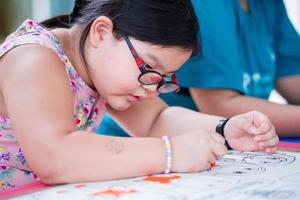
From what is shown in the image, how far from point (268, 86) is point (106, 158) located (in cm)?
83

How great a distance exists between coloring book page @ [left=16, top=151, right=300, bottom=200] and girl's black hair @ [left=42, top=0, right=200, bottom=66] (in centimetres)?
23

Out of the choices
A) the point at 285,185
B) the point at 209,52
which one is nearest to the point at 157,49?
the point at 285,185

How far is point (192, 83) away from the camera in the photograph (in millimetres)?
1235

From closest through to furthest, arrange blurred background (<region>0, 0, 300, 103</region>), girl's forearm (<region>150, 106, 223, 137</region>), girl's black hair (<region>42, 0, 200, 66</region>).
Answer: girl's black hair (<region>42, 0, 200, 66</region>) < girl's forearm (<region>150, 106, 223, 137</region>) < blurred background (<region>0, 0, 300, 103</region>)

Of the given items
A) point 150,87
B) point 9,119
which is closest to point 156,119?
point 150,87

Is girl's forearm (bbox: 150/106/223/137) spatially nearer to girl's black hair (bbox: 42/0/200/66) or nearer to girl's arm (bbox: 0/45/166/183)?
girl's black hair (bbox: 42/0/200/66)

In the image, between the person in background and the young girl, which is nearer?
the young girl

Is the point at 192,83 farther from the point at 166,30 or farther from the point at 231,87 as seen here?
the point at 166,30

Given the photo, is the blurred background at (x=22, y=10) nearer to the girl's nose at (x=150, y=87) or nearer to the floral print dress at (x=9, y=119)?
the floral print dress at (x=9, y=119)

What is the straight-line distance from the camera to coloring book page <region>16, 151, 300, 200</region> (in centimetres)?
58

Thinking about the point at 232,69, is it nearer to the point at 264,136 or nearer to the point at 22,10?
the point at 264,136

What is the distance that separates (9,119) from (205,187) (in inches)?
15.8

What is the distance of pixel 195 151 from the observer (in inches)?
29.0

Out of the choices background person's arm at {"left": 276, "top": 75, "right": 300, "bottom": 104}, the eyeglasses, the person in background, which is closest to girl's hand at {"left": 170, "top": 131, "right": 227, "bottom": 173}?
the eyeglasses
